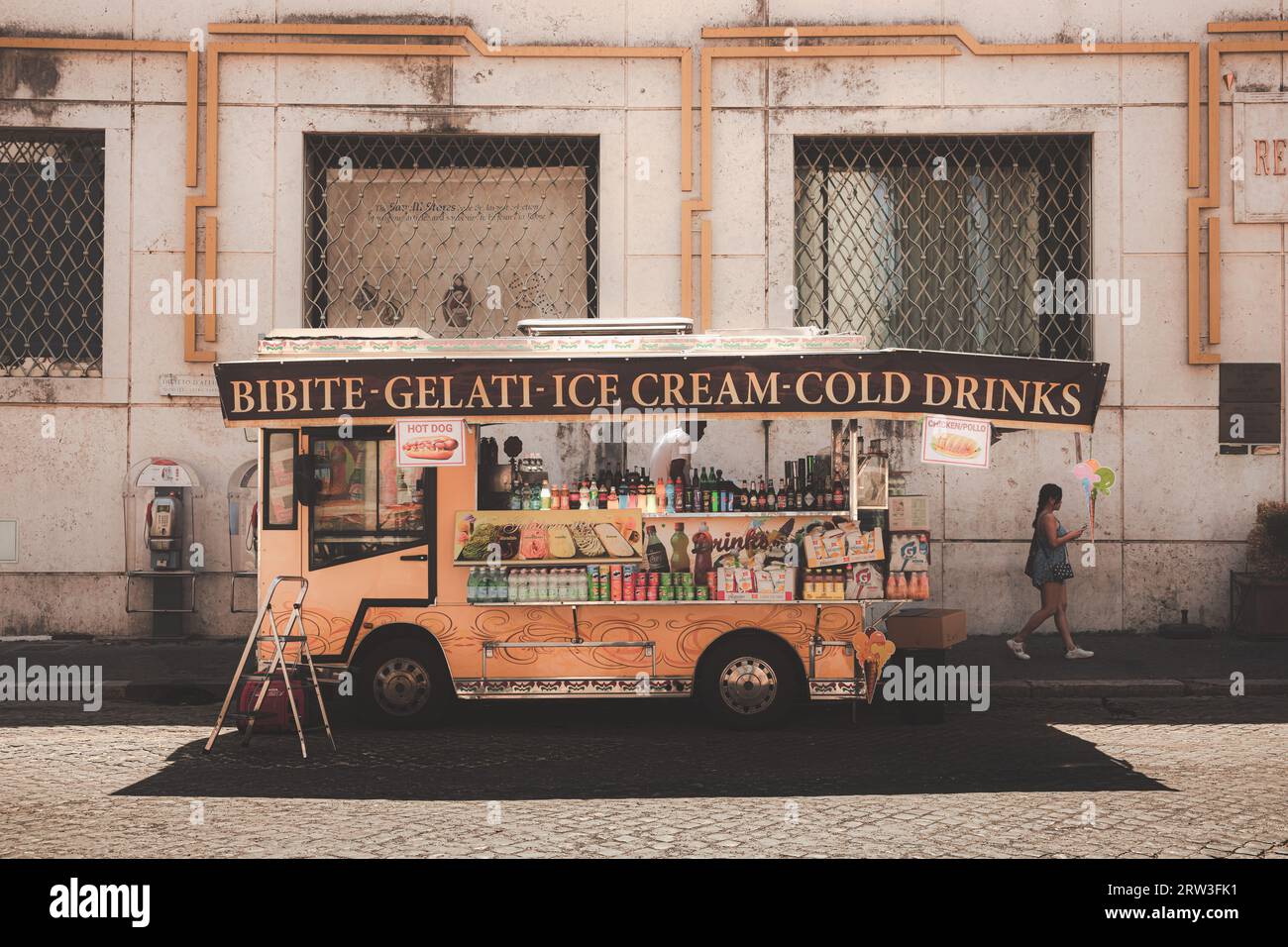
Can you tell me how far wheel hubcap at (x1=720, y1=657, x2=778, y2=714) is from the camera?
31.3 feet

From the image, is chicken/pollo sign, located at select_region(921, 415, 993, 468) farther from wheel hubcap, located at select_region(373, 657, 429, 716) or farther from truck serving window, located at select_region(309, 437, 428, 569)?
wheel hubcap, located at select_region(373, 657, 429, 716)

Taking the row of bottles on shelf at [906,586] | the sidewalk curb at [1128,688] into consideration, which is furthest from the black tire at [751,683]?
the sidewalk curb at [1128,688]

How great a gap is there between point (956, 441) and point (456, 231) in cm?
772

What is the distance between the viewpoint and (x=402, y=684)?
968 centimetres

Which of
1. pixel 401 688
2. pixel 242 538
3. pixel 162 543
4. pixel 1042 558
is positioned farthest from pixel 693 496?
pixel 162 543

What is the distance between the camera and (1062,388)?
30.2 ft

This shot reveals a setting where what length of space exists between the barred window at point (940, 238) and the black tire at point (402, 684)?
694cm

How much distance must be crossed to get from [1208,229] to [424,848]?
38.9ft

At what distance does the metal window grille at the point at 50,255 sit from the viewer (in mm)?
14656

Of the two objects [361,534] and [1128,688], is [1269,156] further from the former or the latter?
[361,534]

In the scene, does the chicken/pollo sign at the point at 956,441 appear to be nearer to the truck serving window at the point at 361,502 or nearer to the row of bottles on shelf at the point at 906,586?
the row of bottles on shelf at the point at 906,586

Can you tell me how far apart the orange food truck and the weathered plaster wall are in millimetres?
4872

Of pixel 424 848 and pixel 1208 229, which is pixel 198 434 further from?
pixel 1208 229
